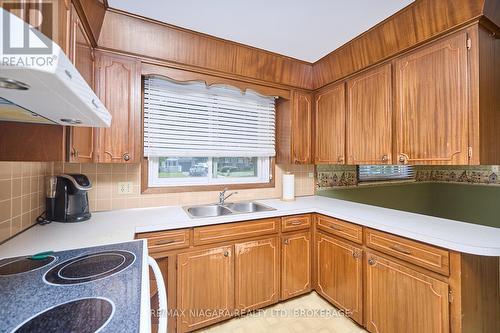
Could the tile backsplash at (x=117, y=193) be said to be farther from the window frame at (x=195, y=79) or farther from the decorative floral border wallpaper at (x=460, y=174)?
the decorative floral border wallpaper at (x=460, y=174)

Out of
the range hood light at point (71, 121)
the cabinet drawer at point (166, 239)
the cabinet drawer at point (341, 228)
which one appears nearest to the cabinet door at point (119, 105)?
the cabinet drawer at point (166, 239)

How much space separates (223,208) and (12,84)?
5.71 ft

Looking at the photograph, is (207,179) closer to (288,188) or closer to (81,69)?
(288,188)

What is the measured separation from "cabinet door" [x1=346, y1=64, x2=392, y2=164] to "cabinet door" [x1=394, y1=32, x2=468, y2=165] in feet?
0.29

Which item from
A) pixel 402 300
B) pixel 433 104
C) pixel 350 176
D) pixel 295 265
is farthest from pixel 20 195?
pixel 350 176

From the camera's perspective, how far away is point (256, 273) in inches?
71.1

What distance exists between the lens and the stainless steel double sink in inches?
79.2

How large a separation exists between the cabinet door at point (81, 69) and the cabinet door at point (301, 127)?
1816 mm

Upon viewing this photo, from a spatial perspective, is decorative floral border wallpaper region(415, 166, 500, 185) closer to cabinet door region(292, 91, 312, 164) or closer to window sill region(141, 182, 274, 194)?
cabinet door region(292, 91, 312, 164)

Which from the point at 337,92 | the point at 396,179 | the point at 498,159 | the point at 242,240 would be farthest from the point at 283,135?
the point at 396,179

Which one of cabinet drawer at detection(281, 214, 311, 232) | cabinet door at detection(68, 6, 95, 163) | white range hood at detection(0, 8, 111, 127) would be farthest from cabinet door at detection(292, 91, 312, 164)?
white range hood at detection(0, 8, 111, 127)

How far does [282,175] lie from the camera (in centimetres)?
254

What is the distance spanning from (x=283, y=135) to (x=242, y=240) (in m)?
1.26

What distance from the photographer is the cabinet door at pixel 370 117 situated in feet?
5.73
